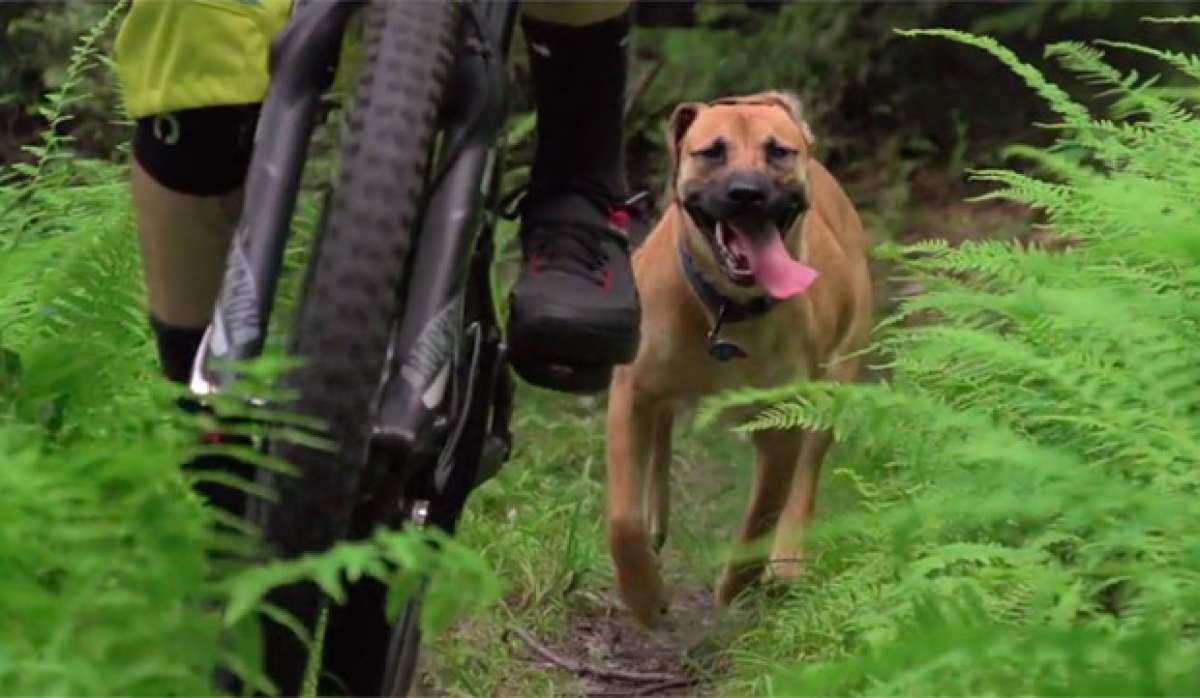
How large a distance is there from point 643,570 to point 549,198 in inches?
52.1

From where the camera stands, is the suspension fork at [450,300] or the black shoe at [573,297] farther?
the black shoe at [573,297]

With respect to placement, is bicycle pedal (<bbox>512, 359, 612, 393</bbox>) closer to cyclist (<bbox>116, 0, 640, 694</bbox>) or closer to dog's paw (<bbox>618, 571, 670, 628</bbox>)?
cyclist (<bbox>116, 0, 640, 694</bbox>)

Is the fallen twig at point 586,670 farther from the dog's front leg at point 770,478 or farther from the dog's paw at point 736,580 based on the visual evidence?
the dog's front leg at point 770,478

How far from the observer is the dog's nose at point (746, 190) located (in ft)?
14.3

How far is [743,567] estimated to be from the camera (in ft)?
13.1

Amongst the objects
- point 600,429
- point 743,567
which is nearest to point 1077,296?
point 743,567

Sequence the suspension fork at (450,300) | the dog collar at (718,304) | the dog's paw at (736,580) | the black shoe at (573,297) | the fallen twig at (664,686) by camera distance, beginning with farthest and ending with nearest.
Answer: the dog collar at (718,304), the dog's paw at (736,580), the fallen twig at (664,686), the black shoe at (573,297), the suspension fork at (450,300)

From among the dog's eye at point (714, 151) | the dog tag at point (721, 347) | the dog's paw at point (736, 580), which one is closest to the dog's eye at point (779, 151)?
the dog's eye at point (714, 151)

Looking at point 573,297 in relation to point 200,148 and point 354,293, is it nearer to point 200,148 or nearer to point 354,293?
point 200,148

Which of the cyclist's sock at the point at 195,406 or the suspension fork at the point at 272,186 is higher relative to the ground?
the suspension fork at the point at 272,186

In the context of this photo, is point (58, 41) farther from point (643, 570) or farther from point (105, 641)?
point (105, 641)

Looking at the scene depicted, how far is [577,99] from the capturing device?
2824 mm

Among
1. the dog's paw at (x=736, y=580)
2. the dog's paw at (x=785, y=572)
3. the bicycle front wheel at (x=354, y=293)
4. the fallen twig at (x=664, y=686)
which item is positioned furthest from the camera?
the dog's paw at (x=736, y=580)

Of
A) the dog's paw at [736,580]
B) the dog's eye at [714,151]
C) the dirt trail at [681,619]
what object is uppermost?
the dog's eye at [714,151]
